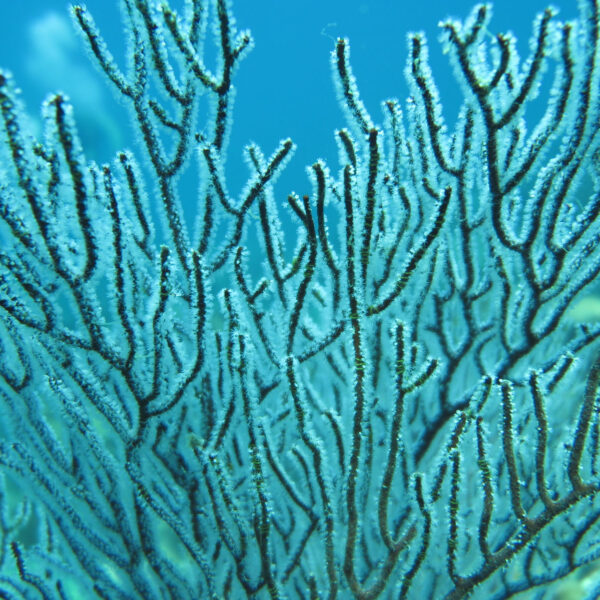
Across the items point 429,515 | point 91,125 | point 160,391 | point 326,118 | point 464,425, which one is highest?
point 326,118

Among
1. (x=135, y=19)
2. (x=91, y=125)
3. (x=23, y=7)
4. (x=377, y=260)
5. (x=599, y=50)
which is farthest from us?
(x=23, y=7)

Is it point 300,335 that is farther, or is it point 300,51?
point 300,51

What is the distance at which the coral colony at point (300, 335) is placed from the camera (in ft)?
5.61

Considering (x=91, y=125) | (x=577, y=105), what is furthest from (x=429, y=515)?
(x=91, y=125)

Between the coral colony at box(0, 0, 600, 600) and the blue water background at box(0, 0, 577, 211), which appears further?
the blue water background at box(0, 0, 577, 211)

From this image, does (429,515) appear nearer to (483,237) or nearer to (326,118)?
(483,237)

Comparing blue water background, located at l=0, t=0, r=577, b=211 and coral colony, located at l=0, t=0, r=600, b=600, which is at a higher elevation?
blue water background, located at l=0, t=0, r=577, b=211

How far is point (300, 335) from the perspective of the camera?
2.64 m

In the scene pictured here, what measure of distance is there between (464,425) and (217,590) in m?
1.47

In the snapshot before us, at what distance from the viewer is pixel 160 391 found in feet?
6.39

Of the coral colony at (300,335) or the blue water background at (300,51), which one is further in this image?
the blue water background at (300,51)

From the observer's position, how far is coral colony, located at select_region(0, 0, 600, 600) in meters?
1.71

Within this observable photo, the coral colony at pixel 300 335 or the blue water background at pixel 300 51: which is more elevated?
the blue water background at pixel 300 51

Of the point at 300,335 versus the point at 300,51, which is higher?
Result: the point at 300,51
